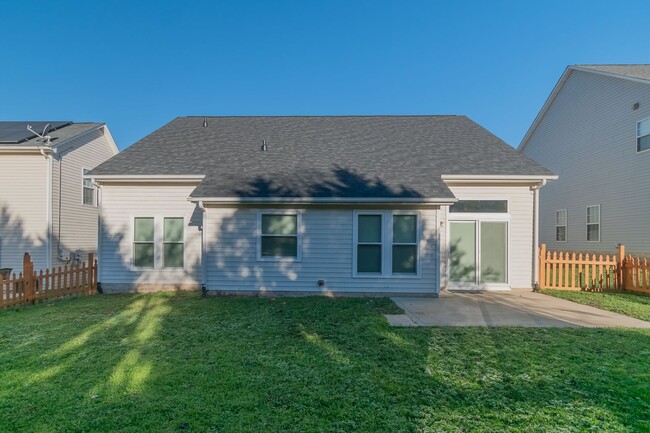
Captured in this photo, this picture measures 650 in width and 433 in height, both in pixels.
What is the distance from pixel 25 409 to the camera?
3.38 m

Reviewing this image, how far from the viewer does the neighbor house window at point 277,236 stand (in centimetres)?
939

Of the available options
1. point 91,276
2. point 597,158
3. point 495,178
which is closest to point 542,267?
point 495,178

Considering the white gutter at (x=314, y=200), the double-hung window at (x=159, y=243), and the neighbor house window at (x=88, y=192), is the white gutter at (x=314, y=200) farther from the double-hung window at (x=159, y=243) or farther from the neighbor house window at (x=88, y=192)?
the neighbor house window at (x=88, y=192)

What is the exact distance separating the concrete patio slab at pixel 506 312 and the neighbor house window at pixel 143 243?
7334 mm

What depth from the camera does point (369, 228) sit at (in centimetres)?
930

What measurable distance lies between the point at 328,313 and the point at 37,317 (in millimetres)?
6075

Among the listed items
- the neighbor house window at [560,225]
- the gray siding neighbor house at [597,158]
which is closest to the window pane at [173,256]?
the gray siding neighbor house at [597,158]

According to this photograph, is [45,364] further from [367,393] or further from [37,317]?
[367,393]

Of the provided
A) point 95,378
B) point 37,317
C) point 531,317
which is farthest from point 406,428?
point 37,317

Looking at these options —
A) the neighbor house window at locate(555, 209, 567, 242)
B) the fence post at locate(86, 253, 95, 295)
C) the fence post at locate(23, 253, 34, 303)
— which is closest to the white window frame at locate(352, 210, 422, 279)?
the fence post at locate(86, 253, 95, 295)

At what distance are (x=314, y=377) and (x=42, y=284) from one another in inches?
343

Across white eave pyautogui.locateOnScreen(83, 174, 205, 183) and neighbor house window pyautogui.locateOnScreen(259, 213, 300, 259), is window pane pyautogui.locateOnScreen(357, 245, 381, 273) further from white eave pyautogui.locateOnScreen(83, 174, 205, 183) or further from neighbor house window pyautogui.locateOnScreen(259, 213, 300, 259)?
white eave pyautogui.locateOnScreen(83, 174, 205, 183)

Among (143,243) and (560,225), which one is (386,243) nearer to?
(143,243)

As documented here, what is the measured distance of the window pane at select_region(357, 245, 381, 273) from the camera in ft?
30.3
